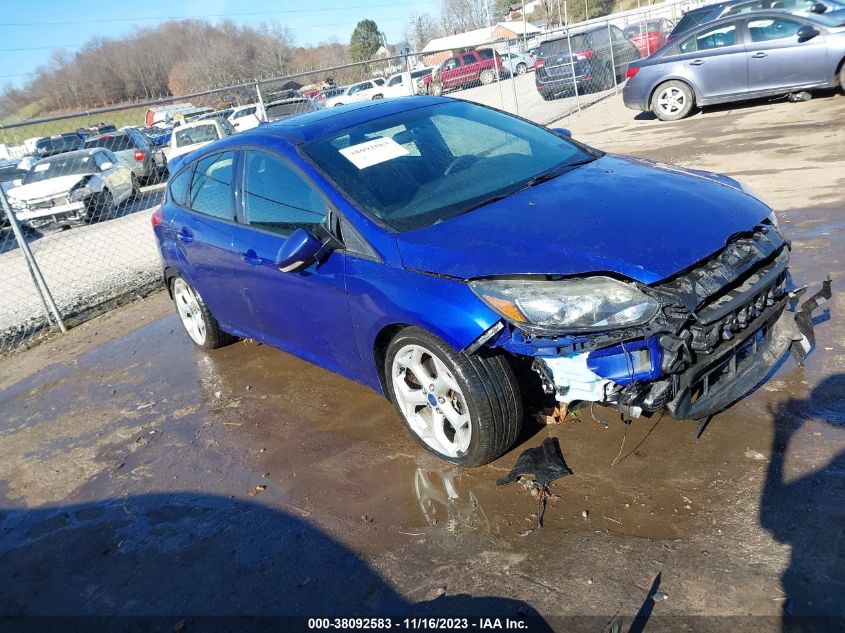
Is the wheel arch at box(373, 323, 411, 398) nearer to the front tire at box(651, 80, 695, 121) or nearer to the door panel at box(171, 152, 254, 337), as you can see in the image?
the door panel at box(171, 152, 254, 337)

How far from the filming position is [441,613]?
103 inches

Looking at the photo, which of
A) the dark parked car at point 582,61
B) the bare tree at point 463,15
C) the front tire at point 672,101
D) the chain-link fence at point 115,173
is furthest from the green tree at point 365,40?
the front tire at point 672,101

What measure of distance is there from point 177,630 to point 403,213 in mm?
2159

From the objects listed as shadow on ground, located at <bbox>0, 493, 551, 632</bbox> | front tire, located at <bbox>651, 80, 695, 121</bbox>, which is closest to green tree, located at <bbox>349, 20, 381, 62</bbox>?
front tire, located at <bbox>651, 80, 695, 121</bbox>

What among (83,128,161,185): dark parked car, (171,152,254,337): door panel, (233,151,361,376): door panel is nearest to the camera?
(233,151,361,376): door panel

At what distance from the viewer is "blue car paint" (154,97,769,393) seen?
2959mm

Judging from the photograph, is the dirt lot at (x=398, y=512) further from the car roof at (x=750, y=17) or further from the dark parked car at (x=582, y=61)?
the dark parked car at (x=582, y=61)

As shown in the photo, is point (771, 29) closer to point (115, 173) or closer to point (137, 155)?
point (115, 173)

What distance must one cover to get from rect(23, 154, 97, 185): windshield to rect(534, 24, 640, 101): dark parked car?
37.9ft

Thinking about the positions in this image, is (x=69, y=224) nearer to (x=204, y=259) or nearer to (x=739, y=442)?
(x=204, y=259)

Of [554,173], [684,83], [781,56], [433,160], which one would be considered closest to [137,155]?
[684,83]

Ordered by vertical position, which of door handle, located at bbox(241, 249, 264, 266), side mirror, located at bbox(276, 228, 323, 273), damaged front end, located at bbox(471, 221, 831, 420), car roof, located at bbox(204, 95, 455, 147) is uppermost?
car roof, located at bbox(204, 95, 455, 147)

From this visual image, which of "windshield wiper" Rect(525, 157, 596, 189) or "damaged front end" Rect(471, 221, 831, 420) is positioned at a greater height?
"windshield wiper" Rect(525, 157, 596, 189)

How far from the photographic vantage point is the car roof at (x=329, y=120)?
418cm
